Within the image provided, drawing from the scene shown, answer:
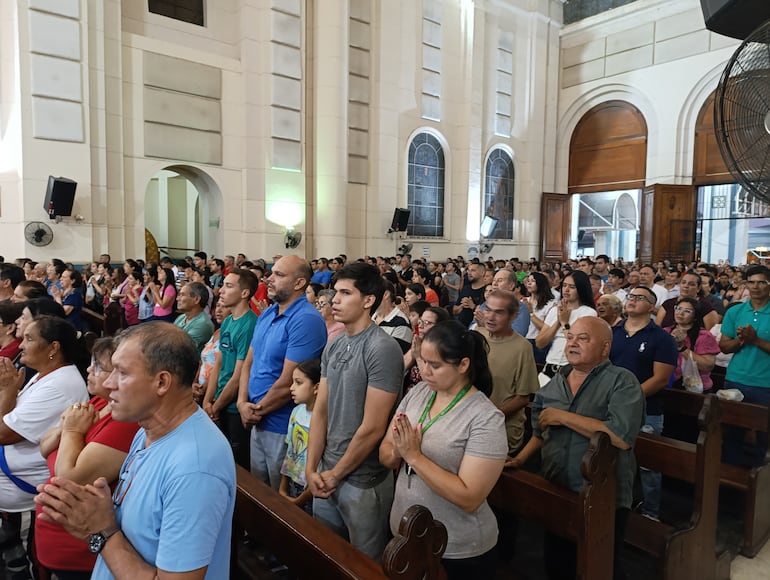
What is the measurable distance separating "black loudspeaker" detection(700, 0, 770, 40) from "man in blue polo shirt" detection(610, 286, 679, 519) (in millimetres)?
1975

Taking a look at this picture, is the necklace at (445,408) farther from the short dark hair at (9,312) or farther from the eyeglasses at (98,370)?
the short dark hair at (9,312)

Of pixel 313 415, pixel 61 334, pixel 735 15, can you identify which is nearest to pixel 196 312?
pixel 61 334

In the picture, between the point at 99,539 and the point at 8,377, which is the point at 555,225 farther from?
the point at 99,539

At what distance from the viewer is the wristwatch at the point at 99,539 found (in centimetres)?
132

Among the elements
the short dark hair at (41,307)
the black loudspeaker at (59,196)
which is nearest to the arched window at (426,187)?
the black loudspeaker at (59,196)

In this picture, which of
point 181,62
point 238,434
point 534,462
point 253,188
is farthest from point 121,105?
point 534,462

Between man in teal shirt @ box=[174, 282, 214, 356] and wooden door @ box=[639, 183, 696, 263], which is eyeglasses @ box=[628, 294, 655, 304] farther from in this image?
wooden door @ box=[639, 183, 696, 263]

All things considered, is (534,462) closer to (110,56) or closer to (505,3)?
(110,56)

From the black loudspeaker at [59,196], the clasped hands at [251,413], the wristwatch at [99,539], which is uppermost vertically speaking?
the black loudspeaker at [59,196]

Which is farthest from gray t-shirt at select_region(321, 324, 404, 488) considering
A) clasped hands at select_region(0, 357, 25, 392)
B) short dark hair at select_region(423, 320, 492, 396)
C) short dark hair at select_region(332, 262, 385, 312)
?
clasped hands at select_region(0, 357, 25, 392)

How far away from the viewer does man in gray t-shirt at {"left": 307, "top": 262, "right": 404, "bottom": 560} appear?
2254mm

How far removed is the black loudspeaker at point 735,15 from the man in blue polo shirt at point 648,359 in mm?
1975

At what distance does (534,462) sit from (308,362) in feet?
5.03

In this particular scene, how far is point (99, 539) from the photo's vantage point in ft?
4.34
